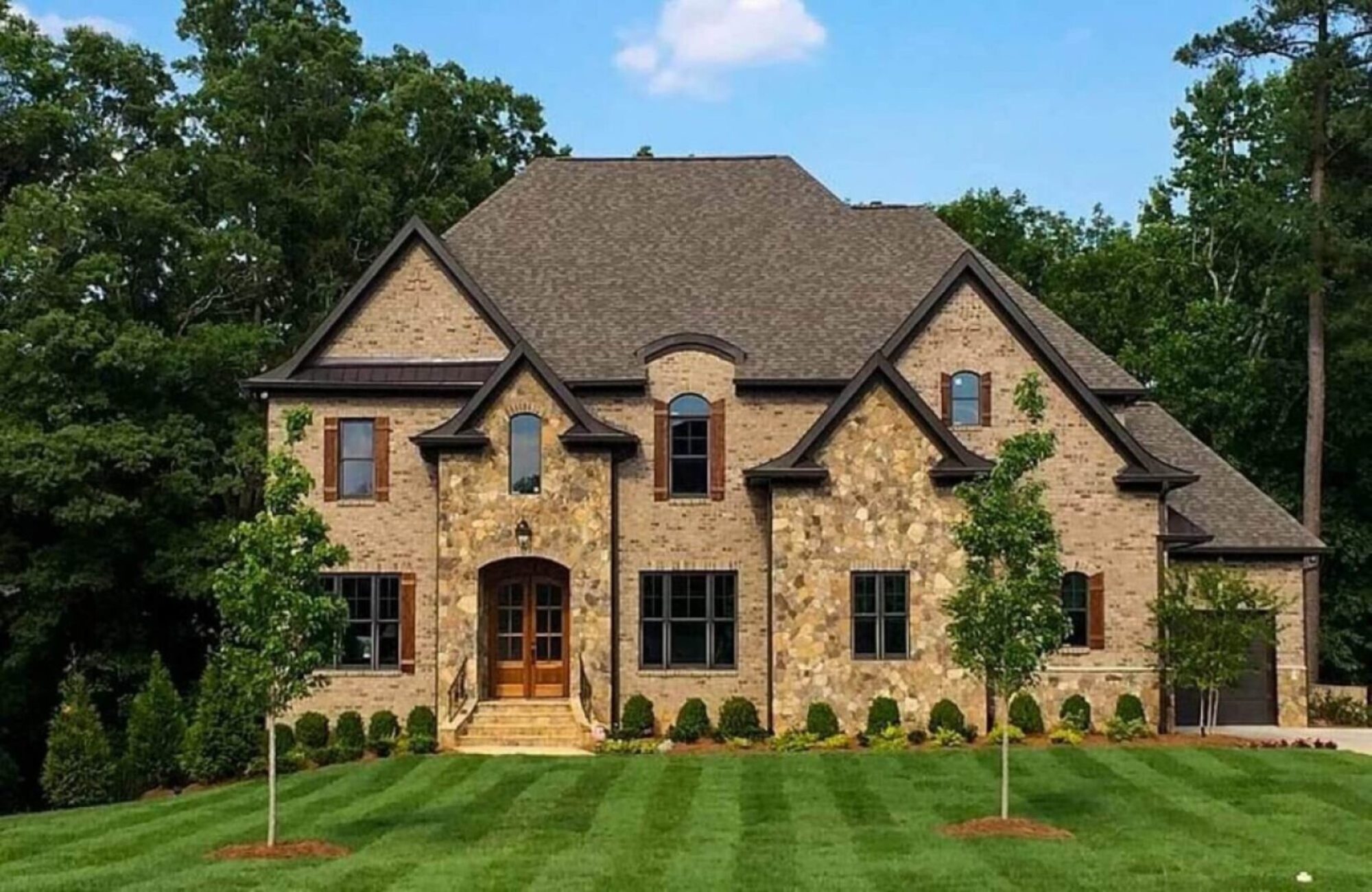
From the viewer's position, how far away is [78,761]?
2683 cm

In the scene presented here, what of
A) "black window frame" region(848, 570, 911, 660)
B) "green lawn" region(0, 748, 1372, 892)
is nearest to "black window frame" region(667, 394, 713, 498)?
"black window frame" region(848, 570, 911, 660)

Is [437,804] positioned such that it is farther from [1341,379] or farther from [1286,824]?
[1341,379]

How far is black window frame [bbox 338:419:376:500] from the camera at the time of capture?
93.8 feet

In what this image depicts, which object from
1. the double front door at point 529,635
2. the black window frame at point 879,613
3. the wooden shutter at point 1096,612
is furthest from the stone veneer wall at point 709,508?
the wooden shutter at point 1096,612

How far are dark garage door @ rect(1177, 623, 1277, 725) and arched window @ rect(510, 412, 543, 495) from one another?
1394cm

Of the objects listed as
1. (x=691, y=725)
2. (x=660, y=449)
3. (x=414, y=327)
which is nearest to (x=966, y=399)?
(x=660, y=449)

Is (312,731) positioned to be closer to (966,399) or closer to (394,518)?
(394,518)

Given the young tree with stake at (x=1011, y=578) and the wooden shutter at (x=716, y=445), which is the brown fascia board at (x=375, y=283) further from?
the young tree with stake at (x=1011, y=578)

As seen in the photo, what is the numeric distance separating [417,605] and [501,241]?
324 inches

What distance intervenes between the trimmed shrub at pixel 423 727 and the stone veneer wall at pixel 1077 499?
10.5 m

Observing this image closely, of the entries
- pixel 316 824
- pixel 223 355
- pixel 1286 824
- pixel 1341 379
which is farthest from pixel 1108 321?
pixel 316 824

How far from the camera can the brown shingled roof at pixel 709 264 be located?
2972 cm

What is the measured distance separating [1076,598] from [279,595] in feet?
53.6

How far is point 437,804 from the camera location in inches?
782
